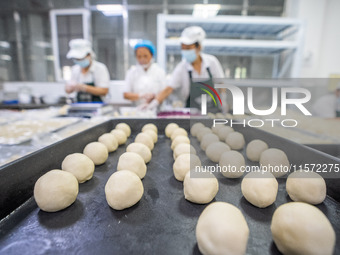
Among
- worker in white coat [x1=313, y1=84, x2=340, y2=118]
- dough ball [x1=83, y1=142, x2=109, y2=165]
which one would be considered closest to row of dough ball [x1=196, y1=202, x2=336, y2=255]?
dough ball [x1=83, y1=142, x2=109, y2=165]

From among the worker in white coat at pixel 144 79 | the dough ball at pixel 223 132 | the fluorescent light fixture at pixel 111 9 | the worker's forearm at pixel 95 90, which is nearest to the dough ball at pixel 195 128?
the dough ball at pixel 223 132

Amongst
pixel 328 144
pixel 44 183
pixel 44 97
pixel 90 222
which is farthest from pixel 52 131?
pixel 44 97

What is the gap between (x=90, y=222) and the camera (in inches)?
26.9

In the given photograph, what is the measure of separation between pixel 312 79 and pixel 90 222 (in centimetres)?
442

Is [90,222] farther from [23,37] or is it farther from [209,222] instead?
[23,37]

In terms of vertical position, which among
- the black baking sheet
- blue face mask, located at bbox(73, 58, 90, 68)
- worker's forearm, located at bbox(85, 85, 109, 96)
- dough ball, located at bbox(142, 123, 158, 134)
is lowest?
the black baking sheet

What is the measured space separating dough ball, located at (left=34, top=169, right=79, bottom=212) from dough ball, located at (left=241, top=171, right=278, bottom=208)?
67 centimetres

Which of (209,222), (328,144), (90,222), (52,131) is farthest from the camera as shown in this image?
(52,131)

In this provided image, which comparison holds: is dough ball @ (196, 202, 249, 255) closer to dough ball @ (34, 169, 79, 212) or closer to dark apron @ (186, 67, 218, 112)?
dough ball @ (34, 169, 79, 212)

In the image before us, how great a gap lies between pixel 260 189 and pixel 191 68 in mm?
2211

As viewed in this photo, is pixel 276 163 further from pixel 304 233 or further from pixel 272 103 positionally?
pixel 304 233

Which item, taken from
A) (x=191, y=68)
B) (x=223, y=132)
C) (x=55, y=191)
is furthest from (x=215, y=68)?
(x=55, y=191)

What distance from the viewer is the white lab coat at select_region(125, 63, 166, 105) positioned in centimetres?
307

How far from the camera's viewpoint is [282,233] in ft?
1.83
